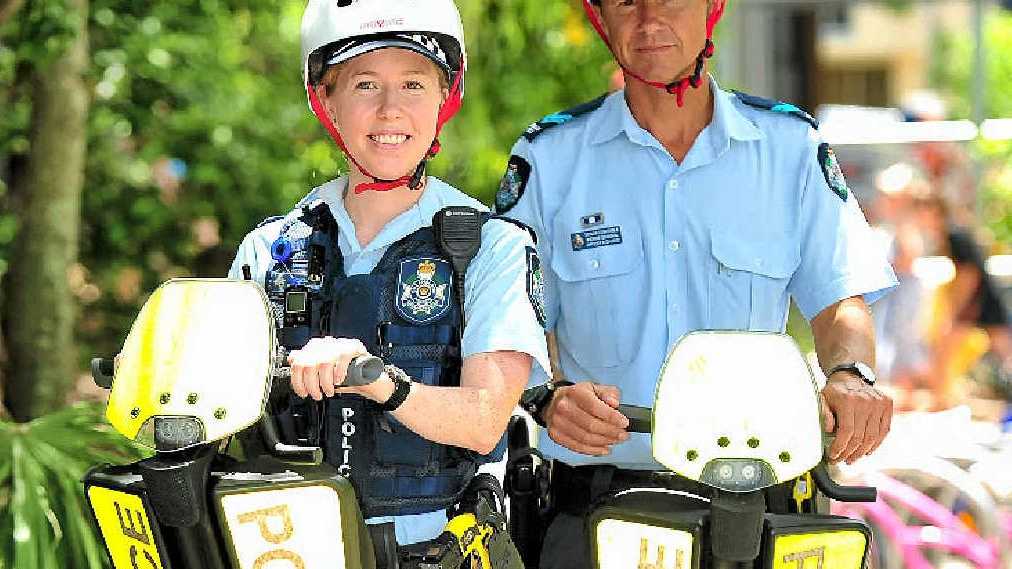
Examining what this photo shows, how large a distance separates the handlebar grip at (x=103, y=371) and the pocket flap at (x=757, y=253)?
125 cm

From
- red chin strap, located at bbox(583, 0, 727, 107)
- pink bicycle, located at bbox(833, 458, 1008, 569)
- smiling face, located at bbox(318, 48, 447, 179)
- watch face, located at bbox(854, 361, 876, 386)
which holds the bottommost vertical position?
pink bicycle, located at bbox(833, 458, 1008, 569)

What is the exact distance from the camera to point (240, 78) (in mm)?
7719

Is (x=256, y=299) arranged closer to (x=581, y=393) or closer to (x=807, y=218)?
(x=581, y=393)

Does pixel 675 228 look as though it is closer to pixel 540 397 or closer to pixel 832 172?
pixel 832 172

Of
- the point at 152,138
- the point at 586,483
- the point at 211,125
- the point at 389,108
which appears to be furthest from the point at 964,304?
the point at 389,108

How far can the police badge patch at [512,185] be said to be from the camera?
3.34 metres

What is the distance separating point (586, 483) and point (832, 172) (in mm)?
775

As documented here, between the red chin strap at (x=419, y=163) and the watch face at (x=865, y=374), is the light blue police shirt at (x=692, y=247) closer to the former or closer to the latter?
the watch face at (x=865, y=374)

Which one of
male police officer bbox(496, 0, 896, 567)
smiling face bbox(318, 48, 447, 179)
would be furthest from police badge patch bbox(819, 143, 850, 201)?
smiling face bbox(318, 48, 447, 179)

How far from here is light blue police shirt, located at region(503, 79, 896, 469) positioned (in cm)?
319

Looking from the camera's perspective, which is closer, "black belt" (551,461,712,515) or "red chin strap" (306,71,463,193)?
"red chin strap" (306,71,463,193)

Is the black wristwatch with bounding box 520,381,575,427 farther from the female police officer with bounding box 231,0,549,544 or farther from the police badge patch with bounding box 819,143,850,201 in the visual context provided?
the police badge patch with bounding box 819,143,850,201

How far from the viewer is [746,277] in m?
3.20

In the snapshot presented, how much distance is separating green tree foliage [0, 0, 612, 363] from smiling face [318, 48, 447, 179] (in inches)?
142
